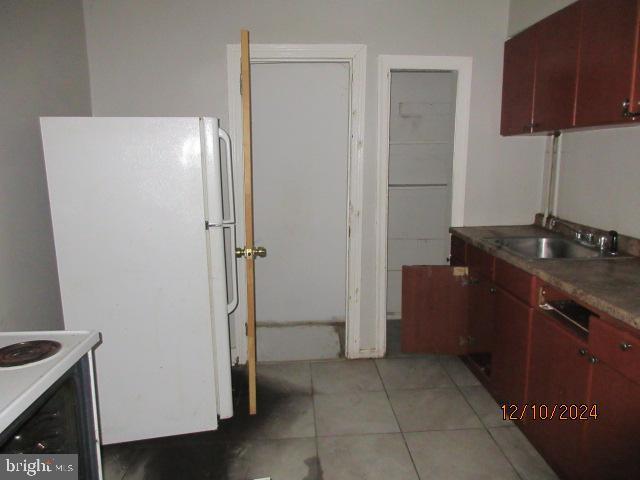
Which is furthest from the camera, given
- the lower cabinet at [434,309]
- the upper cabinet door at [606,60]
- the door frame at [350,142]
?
the lower cabinet at [434,309]

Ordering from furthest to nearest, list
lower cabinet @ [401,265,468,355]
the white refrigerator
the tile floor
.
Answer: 1. lower cabinet @ [401,265,468,355]
2. the tile floor
3. the white refrigerator

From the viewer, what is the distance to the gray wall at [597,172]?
207 cm

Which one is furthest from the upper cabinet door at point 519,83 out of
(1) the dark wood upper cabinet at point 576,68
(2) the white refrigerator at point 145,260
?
(2) the white refrigerator at point 145,260

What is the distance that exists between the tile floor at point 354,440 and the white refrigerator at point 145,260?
14cm

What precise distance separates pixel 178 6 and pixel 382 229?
1869mm

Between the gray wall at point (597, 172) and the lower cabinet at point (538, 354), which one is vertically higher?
the gray wall at point (597, 172)

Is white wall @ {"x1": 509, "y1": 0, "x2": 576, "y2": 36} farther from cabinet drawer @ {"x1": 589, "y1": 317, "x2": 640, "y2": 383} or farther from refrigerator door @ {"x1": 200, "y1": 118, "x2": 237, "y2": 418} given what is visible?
refrigerator door @ {"x1": 200, "y1": 118, "x2": 237, "y2": 418}

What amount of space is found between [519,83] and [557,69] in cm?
39

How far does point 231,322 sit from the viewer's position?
2.86 meters

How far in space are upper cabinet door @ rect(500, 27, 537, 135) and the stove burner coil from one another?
2.50 metres

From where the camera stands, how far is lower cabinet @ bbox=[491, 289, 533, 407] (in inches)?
77.3

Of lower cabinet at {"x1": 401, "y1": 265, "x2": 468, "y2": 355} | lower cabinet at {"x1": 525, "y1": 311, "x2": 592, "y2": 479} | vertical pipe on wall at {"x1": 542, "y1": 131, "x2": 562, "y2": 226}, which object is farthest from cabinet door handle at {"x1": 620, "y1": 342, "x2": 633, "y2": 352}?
vertical pipe on wall at {"x1": 542, "y1": 131, "x2": 562, "y2": 226}

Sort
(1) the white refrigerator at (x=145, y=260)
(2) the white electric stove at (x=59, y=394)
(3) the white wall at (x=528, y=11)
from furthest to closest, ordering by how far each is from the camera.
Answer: (3) the white wall at (x=528, y=11) < (1) the white refrigerator at (x=145, y=260) < (2) the white electric stove at (x=59, y=394)

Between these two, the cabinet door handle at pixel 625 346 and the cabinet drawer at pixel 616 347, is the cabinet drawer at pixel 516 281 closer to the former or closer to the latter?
the cabinet drawer at pixel 616 347
